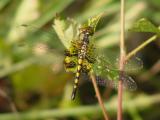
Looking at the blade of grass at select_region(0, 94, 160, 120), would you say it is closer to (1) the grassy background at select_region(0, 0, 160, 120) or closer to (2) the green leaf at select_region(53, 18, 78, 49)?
(1) the grassy background at select_region(0, 0, 160, 120)

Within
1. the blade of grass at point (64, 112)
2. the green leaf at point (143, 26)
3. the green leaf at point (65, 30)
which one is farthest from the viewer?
the blade of grass at point (64, 112)

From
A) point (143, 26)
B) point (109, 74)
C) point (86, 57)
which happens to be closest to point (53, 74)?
point (86, 57)

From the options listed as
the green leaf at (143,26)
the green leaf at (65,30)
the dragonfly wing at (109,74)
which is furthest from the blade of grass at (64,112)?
the green leaf at (143,26)

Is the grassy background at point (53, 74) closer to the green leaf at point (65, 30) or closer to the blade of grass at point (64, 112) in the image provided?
the blade of grass at point (64, 112)

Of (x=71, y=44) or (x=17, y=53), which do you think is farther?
(x=17, y=53)

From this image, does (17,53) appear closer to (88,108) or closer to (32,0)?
(32,0)

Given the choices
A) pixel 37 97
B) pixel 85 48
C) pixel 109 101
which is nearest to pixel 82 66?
pixel 85 48

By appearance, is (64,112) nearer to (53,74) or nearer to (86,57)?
(53,74)
